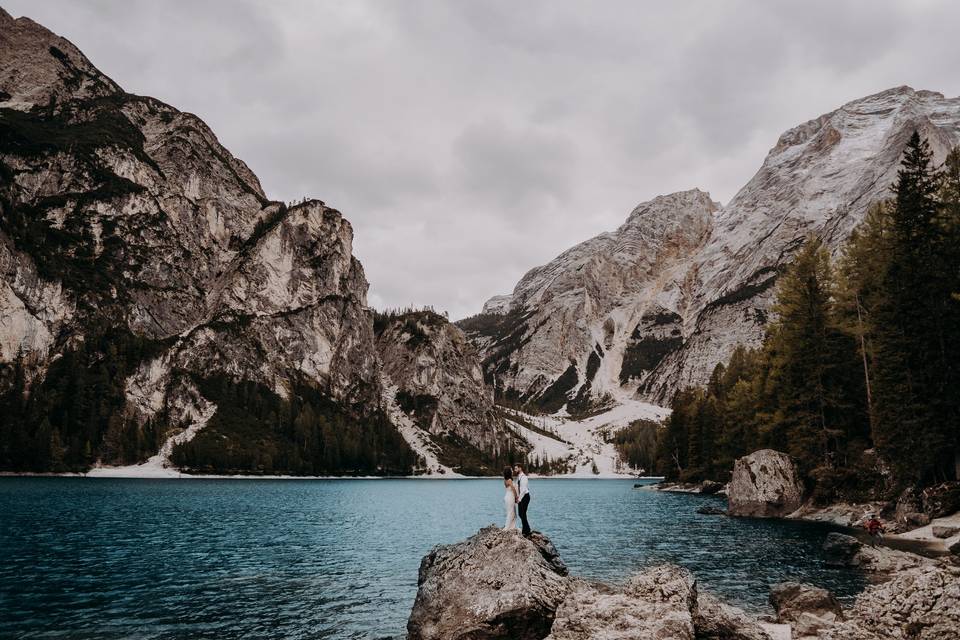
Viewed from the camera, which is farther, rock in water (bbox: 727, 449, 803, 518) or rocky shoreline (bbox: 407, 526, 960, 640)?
rock in water (bbox: 727, 449, 803, 518)

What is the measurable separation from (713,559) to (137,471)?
19161cm

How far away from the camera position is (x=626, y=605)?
1489 centimetres

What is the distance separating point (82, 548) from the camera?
39156 mm

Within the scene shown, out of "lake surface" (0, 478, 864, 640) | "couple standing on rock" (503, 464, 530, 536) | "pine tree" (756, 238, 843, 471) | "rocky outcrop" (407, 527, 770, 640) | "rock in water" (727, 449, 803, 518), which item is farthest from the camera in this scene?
"rock in water" (727, 449, 803, 518)

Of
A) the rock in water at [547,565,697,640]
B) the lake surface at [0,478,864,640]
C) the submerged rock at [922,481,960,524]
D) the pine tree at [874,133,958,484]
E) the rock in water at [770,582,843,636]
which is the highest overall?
the pine tree at [874,133,958,484]

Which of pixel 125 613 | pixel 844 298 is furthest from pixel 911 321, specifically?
pixel 125 613

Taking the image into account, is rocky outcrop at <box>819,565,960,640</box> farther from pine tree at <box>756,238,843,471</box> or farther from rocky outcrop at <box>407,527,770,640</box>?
pine tree at <box>756,238,843,471</box>

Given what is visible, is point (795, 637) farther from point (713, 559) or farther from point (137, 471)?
point (137, 471)

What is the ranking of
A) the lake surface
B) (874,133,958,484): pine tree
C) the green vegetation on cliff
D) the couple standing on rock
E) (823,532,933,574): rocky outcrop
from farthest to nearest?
the green vegetation on cliff → (874,133,958,484): pine tree → (823,532,933,574): rocky outcrop → the couple standing on rock → the lake surface

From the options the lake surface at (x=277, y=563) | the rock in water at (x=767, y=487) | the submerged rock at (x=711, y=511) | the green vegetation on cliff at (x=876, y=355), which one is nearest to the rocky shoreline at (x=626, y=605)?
the lake surface at (x=277, y=563)

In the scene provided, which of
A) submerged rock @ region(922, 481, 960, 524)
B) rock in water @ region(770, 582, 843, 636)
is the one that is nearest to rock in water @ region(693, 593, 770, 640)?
rock in water @ region(770, 582, 843, 636)

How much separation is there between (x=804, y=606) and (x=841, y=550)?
15513 mm

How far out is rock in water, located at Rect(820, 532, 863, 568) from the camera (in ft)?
105

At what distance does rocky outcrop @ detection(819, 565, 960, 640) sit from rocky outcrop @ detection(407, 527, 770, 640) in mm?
3292
